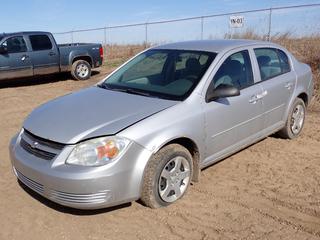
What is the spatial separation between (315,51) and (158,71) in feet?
30.1

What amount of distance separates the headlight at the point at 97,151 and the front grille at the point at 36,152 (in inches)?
10.0

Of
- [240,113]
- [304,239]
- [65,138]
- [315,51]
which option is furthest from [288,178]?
[315,51]

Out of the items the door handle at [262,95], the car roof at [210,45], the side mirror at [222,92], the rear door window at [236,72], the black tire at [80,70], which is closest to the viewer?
the side mirror at [222,92]

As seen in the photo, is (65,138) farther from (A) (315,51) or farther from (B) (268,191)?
(A) (315,51)

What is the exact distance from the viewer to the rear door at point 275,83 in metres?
5.29

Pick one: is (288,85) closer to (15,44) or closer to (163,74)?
(163,74)

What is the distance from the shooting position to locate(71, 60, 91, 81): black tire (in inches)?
559

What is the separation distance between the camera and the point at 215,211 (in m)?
4.04

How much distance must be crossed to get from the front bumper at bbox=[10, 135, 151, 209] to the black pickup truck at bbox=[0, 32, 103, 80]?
391 inches

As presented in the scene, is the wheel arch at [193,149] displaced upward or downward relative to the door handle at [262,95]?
downward

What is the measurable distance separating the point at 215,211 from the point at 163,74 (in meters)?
1.84

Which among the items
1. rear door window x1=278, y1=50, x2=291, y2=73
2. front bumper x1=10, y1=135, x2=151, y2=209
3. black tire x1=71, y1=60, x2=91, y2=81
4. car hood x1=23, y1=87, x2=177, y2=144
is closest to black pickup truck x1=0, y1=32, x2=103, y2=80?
black tire x1=71, y1=60, x2=91, y2=81

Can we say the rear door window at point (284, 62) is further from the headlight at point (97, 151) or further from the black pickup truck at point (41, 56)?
the black pickup truck at point (41, 56)

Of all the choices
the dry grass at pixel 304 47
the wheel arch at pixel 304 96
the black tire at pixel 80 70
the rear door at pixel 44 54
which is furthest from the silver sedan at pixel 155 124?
the black tire at pixel 80 70
